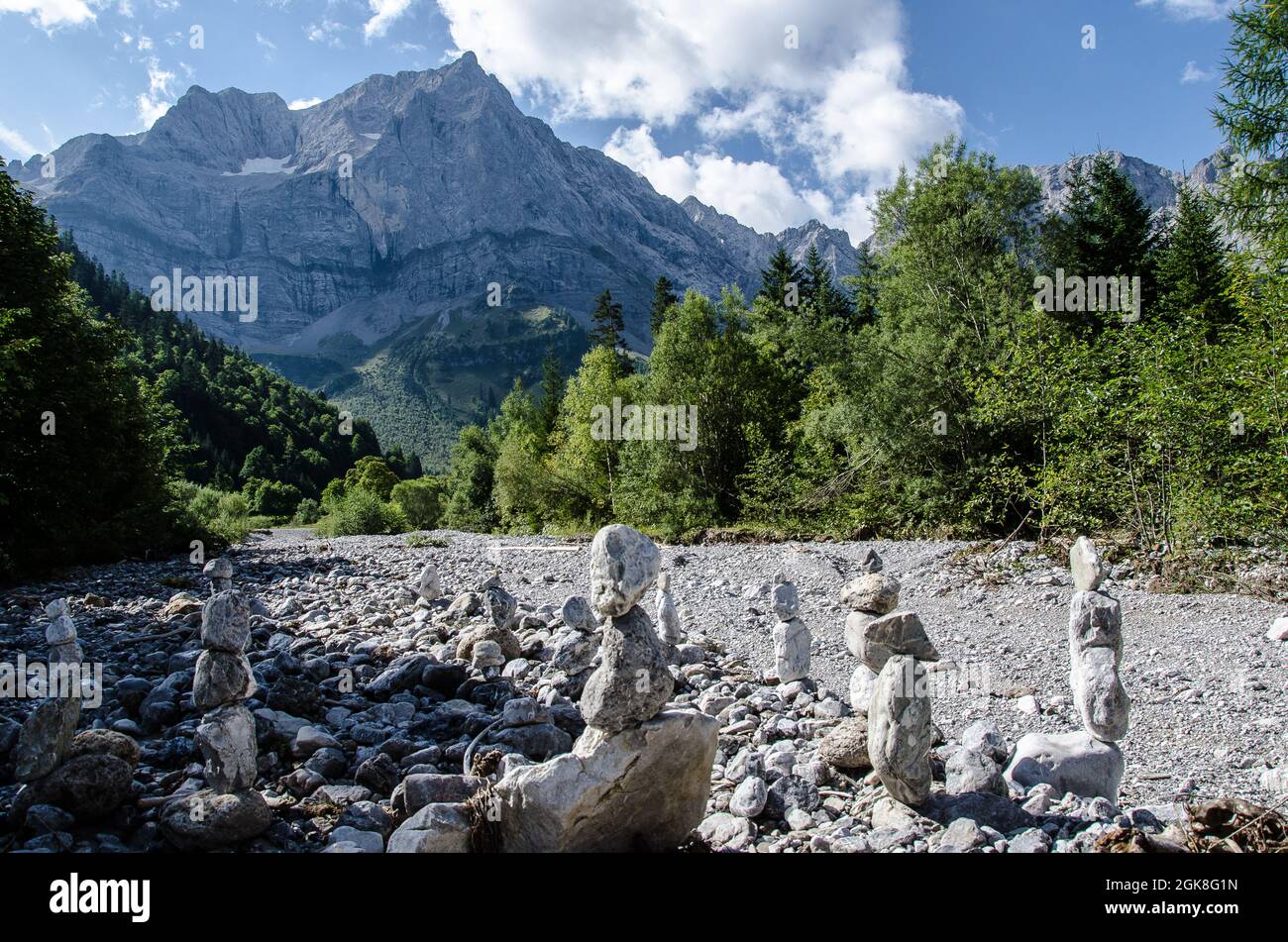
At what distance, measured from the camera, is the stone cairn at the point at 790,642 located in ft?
27.9

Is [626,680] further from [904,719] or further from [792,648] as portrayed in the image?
[792,648]

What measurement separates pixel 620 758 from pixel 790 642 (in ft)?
15.4

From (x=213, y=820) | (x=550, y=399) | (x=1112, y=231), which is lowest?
(x=213, y=820)

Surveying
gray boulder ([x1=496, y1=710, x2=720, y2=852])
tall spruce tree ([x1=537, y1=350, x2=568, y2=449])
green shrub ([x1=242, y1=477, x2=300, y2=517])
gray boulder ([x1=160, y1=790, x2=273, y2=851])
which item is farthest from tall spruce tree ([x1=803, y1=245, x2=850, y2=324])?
green shrub ([x1=242, y1=477, x2=300, y2=517])

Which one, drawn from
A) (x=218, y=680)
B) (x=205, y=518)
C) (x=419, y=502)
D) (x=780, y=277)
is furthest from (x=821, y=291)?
(x=419, y=502)

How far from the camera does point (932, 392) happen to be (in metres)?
20.7

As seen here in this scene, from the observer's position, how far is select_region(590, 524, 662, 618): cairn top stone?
168 inches

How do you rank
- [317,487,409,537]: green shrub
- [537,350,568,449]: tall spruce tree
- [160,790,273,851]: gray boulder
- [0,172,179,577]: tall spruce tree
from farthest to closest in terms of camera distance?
1. [537,350,568,449]: tall spruce tree
2. [317,487,409,537]: green shrub
3. [0,172,179,577]: tall spruce tree
4. [160,790,273,851]: gray boulder

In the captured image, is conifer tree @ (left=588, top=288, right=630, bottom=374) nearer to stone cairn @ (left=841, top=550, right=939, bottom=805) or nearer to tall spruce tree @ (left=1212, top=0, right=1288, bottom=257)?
tall spruce tree @ (left=1212, top=0, right=1288, bottom=257)

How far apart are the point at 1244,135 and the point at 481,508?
46928mm

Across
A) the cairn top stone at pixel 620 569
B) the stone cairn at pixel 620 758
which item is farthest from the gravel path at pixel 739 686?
the cairn top stone at pixel 620 569

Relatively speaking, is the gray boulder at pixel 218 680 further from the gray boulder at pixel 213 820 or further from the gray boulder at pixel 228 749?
the gray boulder at pixel 213 820

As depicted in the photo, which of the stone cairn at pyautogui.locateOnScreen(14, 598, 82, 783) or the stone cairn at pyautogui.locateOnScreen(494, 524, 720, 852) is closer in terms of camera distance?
the stone cairn at pyautogui.locateOnScreen(494, 524, 720, 852)

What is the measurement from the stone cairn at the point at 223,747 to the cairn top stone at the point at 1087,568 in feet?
21.3
